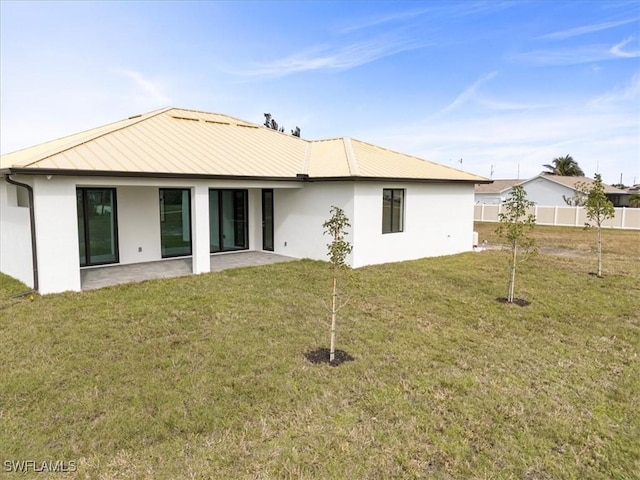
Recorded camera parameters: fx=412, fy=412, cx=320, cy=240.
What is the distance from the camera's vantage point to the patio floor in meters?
10.5

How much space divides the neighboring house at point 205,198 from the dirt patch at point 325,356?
6.18 meters

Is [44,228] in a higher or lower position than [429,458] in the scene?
higher

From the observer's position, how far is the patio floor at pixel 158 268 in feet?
34.4

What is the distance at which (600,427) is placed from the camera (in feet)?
14.3

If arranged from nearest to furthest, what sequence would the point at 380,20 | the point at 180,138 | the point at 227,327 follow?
the point at 227,327 < the point at 180,138 < the point at 380,20

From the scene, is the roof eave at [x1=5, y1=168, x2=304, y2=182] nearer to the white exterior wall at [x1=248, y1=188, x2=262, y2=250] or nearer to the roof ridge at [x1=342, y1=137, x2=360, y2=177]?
the roof ridge at [x1=342, y1=137, x2=360, y2=177]

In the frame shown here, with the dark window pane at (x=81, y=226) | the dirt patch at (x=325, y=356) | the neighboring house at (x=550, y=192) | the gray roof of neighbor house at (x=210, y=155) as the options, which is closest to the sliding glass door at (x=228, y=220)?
the gray roof of neighbor house at (x=210, y=155)

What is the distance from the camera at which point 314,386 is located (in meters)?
5.20

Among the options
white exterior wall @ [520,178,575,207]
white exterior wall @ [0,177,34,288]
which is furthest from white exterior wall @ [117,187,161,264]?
white exterior wall @ [520,178,575,207]

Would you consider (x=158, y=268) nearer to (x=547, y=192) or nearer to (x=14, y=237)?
(x=14, y=237)

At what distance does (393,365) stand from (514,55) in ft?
60.2

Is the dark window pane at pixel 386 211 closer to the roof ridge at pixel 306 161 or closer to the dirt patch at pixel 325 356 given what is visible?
the roof ridge at pixel 306 161

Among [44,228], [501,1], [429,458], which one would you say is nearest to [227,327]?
[429,458]

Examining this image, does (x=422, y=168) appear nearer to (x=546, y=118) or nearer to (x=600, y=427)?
(x=600, y=427)
